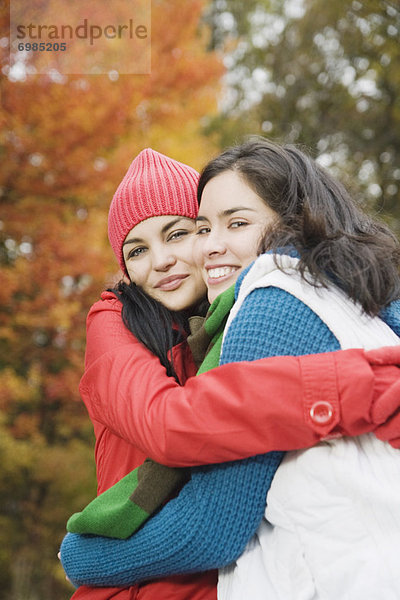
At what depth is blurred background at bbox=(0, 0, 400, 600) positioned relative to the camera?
6.16m

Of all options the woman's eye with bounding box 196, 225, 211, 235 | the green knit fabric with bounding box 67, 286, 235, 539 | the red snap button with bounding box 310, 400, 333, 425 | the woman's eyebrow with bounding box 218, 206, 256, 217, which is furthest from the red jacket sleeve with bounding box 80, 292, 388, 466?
the woman's eye with bounding box 196, 225, 211, 235

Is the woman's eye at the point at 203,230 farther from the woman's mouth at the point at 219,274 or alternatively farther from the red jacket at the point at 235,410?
the red jacket at the point at 235,410

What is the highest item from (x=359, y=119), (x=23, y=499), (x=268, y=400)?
(x=359, y=119)

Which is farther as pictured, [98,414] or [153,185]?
[153,185]

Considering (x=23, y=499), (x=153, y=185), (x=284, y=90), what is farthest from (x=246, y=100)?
(x=153, y=185)

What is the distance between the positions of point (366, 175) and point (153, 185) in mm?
8345

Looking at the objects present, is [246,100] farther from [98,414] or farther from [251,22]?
[98,414]

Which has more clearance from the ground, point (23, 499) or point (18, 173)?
point (18, 173)

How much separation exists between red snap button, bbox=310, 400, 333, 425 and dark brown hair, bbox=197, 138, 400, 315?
284 mm

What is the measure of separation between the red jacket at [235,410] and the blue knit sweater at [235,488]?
0.24 feet

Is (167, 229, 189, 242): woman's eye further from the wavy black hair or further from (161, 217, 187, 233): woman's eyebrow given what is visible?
the wavy black hair

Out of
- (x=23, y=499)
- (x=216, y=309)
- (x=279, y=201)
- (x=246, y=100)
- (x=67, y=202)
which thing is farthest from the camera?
(x=246, y=100)

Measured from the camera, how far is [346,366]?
4.11ft

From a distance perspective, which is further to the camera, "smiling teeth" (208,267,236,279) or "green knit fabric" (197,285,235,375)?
"smiling teeth" (208,267,236,279)
